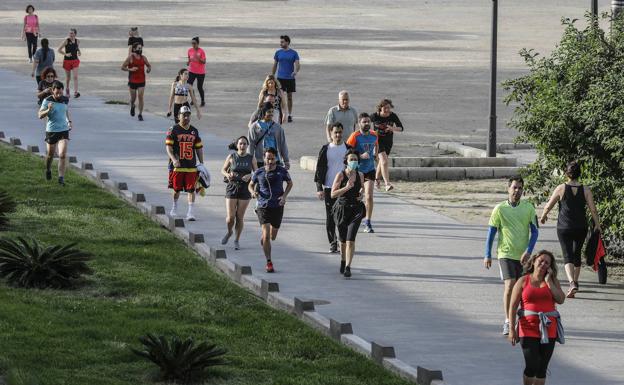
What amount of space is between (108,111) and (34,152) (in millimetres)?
6205

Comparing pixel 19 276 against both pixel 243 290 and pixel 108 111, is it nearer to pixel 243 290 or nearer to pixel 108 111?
pixel 243 290

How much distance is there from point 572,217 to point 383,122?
6.69 m

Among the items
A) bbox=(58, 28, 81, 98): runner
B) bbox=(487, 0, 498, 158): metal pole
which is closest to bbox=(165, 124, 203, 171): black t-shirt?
bbox=(487, 0, 498, 158): metal pole

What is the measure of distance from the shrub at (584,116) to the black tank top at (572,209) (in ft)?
1.49

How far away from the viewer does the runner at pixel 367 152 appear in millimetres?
19969

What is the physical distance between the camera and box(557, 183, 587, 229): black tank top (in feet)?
54.3

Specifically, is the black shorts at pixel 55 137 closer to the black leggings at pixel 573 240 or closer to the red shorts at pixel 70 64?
the black leggings at pixel 573 240

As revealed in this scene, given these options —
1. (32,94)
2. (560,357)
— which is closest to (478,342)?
(560,357)

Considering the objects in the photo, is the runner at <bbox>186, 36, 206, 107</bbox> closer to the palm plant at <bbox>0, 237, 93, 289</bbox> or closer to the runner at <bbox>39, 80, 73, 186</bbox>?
the runner at <bbox>39, 80, 73, 186</bbox>

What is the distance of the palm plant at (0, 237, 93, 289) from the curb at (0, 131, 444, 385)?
173cm

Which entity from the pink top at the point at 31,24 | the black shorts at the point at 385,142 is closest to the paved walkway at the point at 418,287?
the black shorts at the point at 385,142

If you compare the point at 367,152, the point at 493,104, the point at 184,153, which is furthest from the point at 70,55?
the point at 367,152

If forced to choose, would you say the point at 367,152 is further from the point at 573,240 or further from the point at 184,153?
the point at 573,240

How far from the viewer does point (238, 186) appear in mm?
18641
